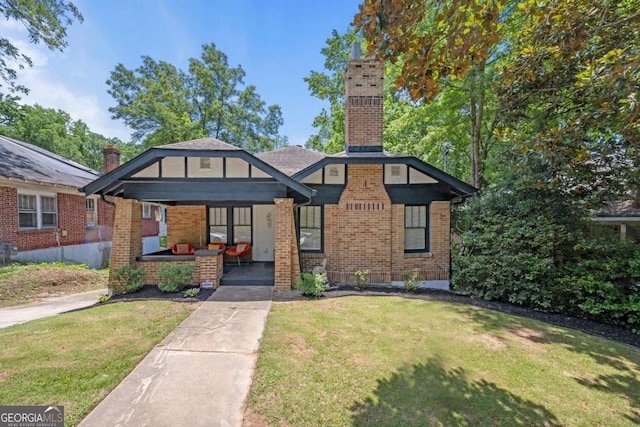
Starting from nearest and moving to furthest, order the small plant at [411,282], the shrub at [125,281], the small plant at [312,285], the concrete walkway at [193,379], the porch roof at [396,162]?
the concrete walkway at [193,379]
the small plant at [312,285]
the shrub at [125,281]
the small plant at [411,282]
the porch roof at [396,162]

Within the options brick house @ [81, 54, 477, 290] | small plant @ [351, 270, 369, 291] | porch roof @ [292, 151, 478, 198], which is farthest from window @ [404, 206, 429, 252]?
small plant @ [351, 270, 369, 291]

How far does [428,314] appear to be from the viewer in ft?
19.7

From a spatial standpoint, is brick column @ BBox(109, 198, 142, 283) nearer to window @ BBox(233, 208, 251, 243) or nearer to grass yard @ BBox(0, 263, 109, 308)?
grass yard @ BBox(0, 263, 109, 308)

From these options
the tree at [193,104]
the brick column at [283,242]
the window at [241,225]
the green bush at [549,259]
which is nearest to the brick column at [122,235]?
the window at [241,225]

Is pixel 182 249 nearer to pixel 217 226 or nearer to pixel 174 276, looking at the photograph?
pixel 217 226

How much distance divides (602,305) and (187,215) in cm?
1223

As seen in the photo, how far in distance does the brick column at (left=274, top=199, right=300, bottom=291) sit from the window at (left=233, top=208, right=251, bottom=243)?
3696 mm

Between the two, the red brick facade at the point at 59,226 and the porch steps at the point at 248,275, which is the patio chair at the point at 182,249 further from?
the red brick facade at the point at 59,226

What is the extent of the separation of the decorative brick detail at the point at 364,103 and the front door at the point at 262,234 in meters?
4.33

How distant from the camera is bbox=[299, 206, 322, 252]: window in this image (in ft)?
29.4

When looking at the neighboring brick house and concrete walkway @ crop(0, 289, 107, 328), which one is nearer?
concrete walkway @ crop(0, 289, 107, 328)

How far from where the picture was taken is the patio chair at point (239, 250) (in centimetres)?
964

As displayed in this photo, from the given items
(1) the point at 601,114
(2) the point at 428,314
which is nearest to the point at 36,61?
(2) the point at 428,314

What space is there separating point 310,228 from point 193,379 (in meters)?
6.00
